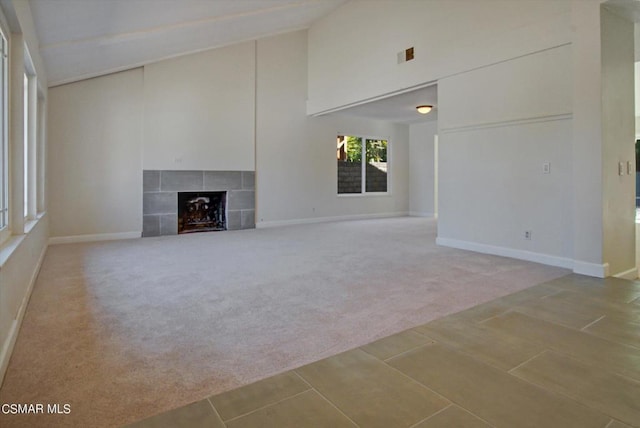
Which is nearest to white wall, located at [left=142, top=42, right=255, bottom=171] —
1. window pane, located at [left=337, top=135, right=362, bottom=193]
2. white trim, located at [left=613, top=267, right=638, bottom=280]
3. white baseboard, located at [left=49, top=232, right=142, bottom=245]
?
white baseboard, located at [left=49, top=232, right=142, bottom=245]

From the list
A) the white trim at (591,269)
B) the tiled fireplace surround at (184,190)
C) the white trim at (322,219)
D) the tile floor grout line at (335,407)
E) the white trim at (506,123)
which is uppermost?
the white trim at (506,123)

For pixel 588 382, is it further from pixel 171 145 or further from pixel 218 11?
pixel 171 145

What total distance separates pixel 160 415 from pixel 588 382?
77.2 inches

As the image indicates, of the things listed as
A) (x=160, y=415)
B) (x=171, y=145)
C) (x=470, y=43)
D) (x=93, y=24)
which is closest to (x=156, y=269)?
(x=93, y=24)

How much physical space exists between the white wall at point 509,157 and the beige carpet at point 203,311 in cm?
39

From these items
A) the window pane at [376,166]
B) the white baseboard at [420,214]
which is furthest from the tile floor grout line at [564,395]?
the white baseboard at [420,214]

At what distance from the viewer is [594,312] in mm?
2859

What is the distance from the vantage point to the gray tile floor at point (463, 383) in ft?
5.21

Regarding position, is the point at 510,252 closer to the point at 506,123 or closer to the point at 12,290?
the point at 506,123

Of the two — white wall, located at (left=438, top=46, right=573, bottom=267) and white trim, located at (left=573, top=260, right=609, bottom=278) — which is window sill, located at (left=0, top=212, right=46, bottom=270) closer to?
white trim, located at (left=573, top=260, right=609, bottom=278)

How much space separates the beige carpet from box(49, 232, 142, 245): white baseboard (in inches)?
24.3

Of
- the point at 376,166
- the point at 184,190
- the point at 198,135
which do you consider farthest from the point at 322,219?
the point at 198,135

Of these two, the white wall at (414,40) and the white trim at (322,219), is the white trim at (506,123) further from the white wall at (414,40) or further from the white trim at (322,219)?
the white trim at (322,219)

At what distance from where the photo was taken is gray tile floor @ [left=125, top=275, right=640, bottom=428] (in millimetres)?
1587
